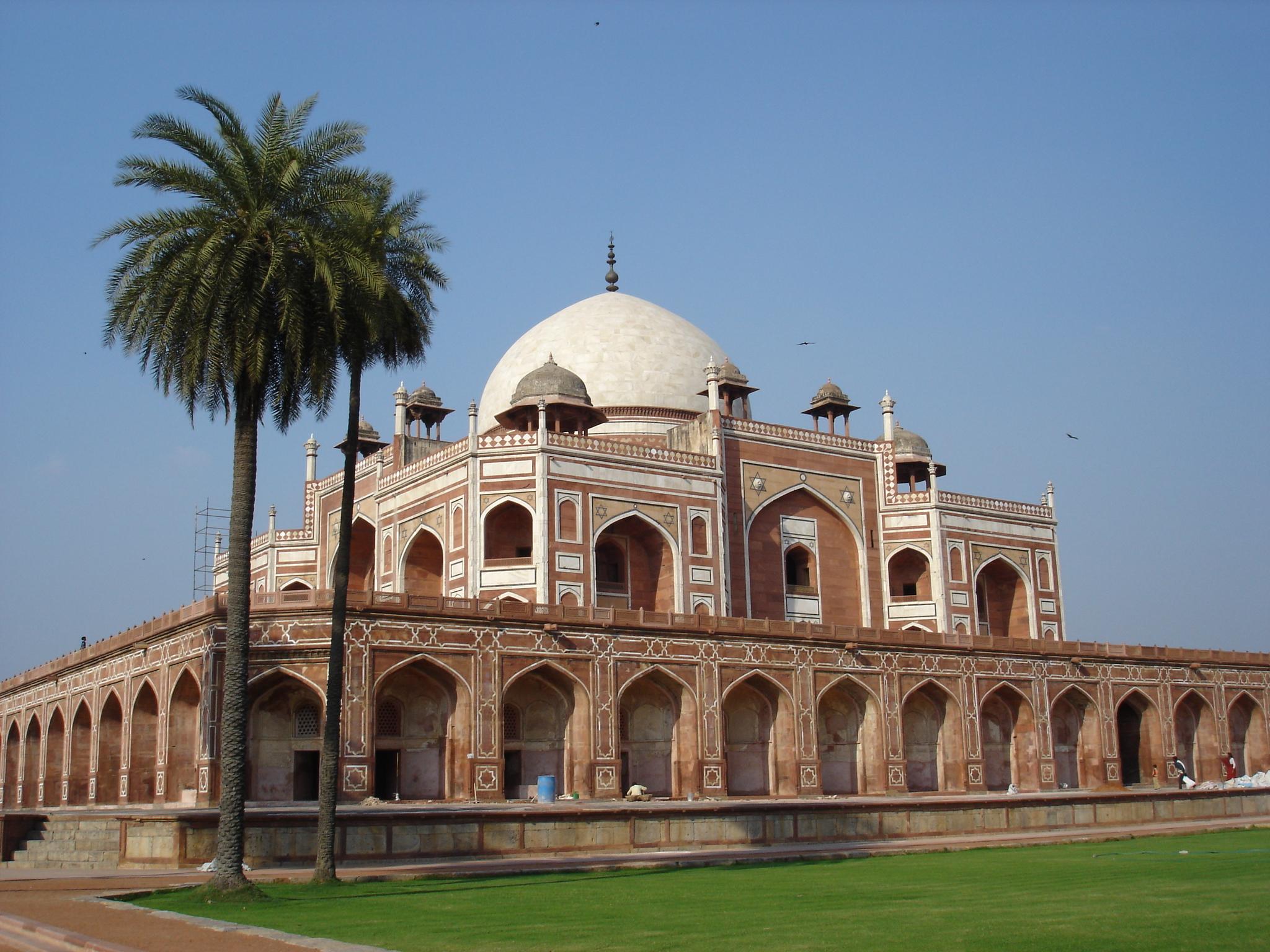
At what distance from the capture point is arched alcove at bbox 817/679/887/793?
32.1m

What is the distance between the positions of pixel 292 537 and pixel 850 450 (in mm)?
17104

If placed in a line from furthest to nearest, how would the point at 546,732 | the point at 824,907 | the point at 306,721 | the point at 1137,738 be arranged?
the point at 1137,738, the point at 546,732, the point at 306,721, the point at 824,907

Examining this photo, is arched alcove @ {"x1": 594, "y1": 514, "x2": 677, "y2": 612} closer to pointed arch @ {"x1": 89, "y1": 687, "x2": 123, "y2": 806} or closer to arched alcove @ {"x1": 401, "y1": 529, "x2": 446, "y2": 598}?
arched alcove @ {"x1": 401, "y1": 529, "x2": 446, "y2": 598}

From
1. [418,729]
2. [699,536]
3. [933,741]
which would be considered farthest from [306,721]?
[933,741]

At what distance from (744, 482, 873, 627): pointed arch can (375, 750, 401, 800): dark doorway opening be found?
11.8 meters

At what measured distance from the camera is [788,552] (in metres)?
38.5

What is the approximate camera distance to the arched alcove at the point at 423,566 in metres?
36.3

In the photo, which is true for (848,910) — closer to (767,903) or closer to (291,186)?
(767,903)

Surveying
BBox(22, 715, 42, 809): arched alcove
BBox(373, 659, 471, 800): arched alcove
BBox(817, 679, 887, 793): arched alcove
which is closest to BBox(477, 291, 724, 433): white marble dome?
BBox(817, 679, 887, 793): arched alcove

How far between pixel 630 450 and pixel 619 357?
7901 mm

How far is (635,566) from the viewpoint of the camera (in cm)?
3544

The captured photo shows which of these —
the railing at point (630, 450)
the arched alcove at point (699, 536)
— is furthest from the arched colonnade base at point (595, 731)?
the railing at point (630, 450)

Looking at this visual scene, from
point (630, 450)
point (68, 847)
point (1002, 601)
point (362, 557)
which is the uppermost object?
point (630, 450)

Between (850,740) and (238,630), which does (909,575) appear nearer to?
(850,740)
